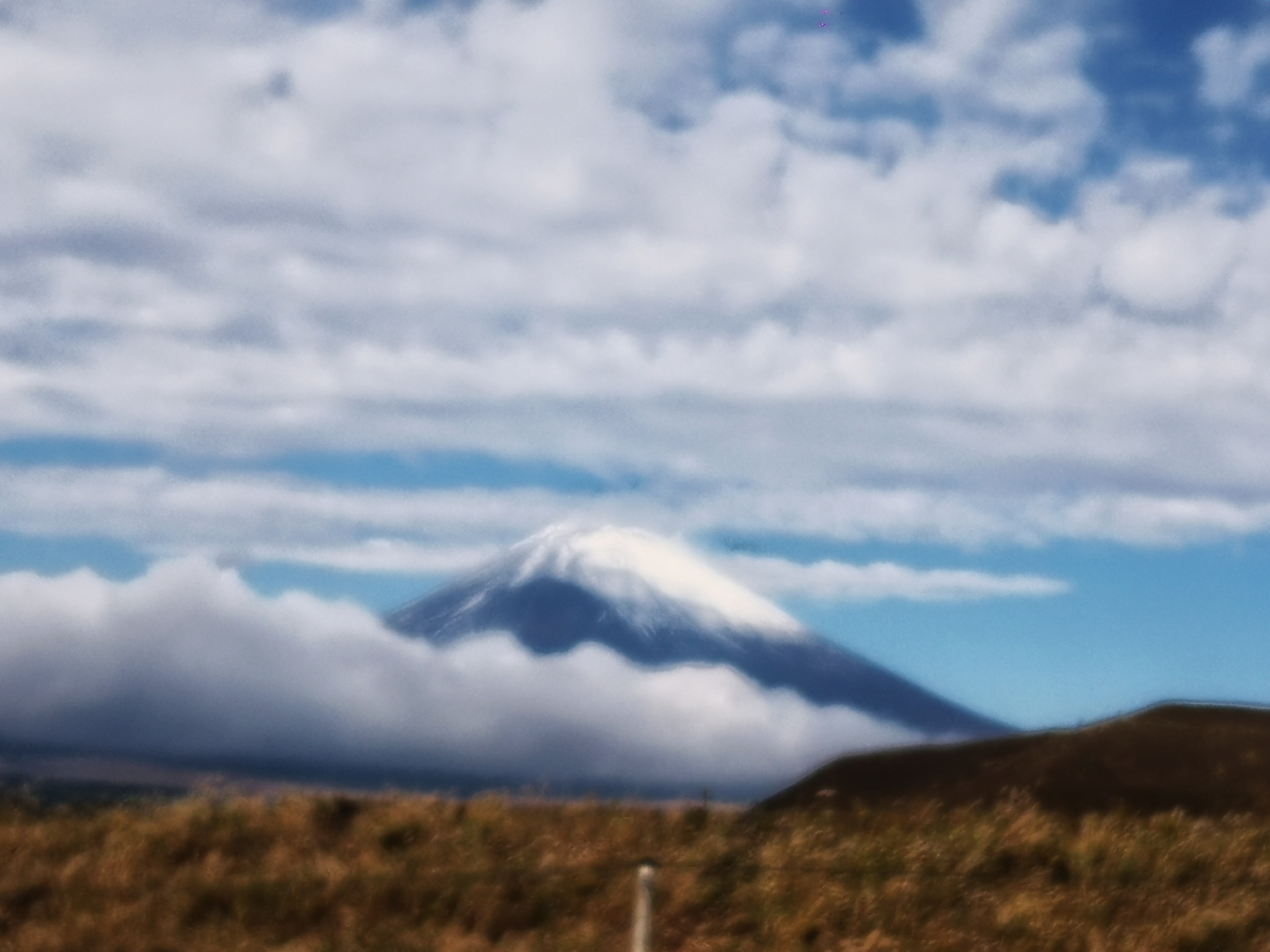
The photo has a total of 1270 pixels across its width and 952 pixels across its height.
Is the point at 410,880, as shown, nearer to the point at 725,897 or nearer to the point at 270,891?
the point at 270,891

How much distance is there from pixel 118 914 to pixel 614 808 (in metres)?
5.81

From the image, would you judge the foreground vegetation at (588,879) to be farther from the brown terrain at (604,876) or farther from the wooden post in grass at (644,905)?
the wooden post in grass at (644,905)

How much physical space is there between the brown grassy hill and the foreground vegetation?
6.89 ft

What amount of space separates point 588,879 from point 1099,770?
28.9ft

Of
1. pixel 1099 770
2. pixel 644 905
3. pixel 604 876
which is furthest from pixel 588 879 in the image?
pixel 1099 770

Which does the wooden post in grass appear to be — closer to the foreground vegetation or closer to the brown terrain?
the brown terrain

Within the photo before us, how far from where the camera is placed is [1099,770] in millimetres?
20750

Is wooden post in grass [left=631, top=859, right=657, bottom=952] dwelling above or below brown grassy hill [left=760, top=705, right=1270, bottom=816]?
below

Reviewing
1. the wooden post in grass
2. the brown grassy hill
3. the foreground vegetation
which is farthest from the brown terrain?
the wooden post in grass

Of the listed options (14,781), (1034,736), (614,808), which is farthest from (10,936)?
(1034,736)

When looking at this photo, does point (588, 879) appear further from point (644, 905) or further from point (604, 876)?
point (644, 905)

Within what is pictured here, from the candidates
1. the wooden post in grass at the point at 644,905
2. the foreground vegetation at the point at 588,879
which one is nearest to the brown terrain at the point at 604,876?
the foreground vegetation at the point at 588,879

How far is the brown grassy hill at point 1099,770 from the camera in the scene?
66.6 ft

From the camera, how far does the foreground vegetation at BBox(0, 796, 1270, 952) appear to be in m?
13.8
